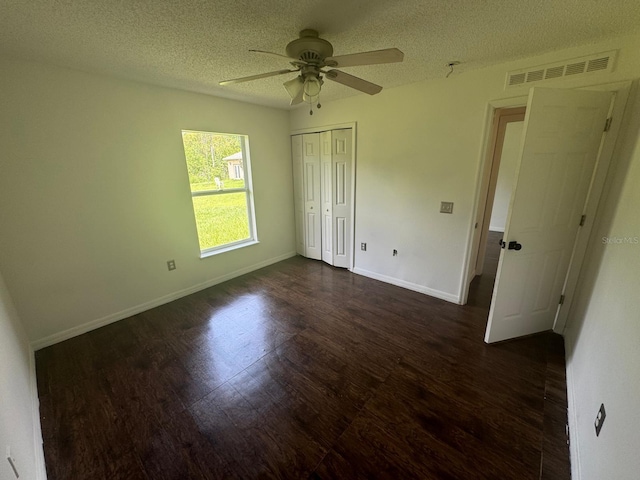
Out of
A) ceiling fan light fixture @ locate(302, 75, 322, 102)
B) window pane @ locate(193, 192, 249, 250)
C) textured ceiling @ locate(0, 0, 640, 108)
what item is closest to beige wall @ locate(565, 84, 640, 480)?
textured ceiling @ locate(0, 0, 640, 108)

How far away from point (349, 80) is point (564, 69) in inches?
68.4

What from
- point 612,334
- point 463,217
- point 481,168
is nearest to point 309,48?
point 481,168

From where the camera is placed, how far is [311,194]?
13.2 feet

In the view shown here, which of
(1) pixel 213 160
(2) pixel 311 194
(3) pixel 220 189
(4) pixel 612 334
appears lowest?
(4) pixel 612 334

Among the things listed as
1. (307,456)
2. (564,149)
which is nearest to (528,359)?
(564,149)

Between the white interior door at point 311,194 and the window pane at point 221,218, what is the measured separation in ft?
3.23

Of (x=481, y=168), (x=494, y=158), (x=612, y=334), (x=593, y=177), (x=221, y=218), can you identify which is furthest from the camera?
(x=221, y=218)

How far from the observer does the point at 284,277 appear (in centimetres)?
367

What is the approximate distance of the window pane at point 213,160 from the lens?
3.06 meters

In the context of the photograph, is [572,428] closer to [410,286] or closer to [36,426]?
[410,286]

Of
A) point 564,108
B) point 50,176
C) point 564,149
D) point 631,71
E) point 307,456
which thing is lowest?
point 307,456

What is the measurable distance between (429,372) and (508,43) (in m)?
2.50

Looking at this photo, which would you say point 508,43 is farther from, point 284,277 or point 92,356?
point 92,356

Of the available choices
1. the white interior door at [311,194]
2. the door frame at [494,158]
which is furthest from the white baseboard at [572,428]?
the white interior door at [311,194]
